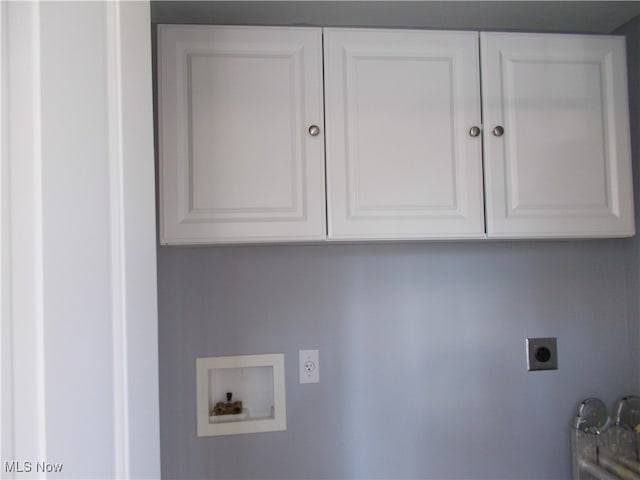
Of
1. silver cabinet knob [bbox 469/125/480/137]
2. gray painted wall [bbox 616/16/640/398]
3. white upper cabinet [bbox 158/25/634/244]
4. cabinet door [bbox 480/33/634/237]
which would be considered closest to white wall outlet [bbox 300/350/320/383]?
white upper cabinet [bbox 158/25/634/244]

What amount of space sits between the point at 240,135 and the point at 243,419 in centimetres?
92

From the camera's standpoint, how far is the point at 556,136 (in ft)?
4.03

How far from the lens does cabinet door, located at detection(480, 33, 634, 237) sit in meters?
1.20

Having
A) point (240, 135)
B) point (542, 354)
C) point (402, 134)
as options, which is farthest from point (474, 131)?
point (542, 354)

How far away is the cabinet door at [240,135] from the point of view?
1.12 meters

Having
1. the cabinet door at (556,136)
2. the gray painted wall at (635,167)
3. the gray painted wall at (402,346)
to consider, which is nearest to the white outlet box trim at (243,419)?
the gray painted wall at (402,346)

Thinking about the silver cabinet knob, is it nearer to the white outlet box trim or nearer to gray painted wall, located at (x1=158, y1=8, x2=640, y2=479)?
gray painted wall, located at (x1=158, y1=8, x2=640, y2=479)

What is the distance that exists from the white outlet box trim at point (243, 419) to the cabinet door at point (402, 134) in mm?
522

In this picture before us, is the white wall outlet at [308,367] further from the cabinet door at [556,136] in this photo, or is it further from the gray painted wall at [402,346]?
the cabinet door at [556,136]

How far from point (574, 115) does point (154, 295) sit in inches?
50.2

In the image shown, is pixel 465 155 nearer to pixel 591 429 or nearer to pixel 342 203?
pixel 342 203

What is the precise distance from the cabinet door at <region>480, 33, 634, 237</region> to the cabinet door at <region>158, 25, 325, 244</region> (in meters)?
0.53

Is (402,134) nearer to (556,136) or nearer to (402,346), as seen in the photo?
(556,136)

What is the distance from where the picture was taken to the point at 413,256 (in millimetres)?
1443
